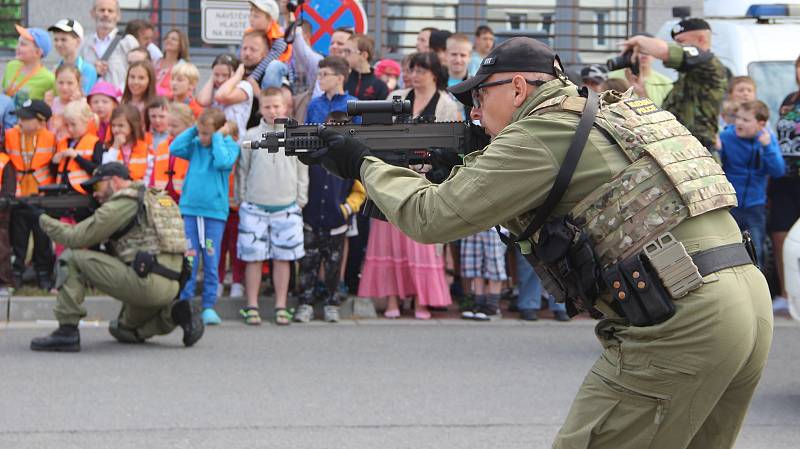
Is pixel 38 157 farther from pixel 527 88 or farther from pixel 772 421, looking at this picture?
pixel 527 88

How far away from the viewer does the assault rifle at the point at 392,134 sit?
4.26 m

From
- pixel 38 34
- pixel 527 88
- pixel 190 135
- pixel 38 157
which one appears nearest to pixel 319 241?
pixel 190 135

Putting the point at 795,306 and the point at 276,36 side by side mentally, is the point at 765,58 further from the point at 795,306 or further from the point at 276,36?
the point at 795,306

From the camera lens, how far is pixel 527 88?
383 cm

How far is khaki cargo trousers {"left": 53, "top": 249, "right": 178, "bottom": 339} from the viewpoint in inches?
343

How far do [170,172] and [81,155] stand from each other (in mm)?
769

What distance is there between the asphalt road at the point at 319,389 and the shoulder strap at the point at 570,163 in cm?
271

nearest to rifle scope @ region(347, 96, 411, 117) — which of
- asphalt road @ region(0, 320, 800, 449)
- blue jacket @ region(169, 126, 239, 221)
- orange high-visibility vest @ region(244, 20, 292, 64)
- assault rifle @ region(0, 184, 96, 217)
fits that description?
asphalt road @ region(0, 320, 800, 449)

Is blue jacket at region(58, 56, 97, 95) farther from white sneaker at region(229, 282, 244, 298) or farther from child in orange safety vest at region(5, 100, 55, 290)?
white sneaker at region(229, 282, 244, 298)

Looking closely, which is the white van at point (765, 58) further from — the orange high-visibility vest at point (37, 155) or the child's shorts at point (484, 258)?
the orange high-visibility vest at point (37, 155)

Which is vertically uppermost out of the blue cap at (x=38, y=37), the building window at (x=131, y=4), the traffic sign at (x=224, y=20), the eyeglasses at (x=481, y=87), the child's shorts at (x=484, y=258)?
the building window at (x=131, y=4)

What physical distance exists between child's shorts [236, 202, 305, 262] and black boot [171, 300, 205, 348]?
136cm

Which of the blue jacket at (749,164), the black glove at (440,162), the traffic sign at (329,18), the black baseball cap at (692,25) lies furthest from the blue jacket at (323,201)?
the black glove at (440,162)

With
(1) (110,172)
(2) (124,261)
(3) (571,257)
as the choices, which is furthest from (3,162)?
(3) (571,257)
